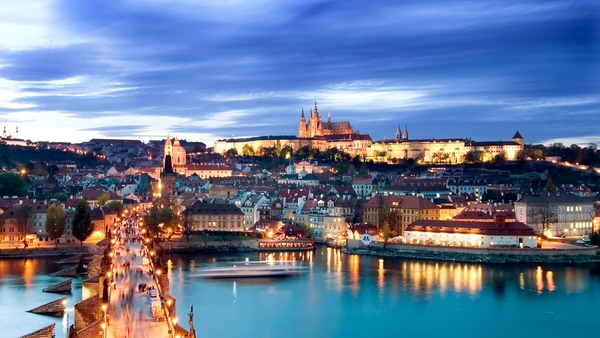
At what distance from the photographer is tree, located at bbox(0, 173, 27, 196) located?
Answer: 3123cm

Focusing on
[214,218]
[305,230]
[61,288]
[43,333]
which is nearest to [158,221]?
[214,218]

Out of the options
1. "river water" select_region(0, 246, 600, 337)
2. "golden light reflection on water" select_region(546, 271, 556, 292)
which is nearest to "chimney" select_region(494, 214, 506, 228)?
"river water" select_region(0, 246, 600, 337)

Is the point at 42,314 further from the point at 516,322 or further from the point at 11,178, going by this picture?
the point at 11,178

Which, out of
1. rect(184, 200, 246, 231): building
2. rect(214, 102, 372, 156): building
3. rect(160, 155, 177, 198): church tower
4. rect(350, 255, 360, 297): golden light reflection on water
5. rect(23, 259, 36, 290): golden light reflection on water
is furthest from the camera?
rect(214, 102, 372, 156): building

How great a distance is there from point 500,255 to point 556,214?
4.61 m

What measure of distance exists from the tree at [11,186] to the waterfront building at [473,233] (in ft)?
54.3

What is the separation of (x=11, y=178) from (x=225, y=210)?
34.2ft

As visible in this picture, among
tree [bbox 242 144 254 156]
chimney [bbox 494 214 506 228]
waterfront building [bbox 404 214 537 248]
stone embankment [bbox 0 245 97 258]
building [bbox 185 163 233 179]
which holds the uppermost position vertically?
tree [bbox 242 144 254 156]

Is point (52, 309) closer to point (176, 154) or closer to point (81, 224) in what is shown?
point (81, 224)

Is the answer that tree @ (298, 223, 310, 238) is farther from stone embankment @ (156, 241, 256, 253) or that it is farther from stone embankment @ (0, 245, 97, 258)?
stone embankment @ (0, 245, 97, 258)

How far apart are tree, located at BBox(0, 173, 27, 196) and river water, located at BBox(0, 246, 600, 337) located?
1167cm

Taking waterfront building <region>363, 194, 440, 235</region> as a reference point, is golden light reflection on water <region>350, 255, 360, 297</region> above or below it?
below

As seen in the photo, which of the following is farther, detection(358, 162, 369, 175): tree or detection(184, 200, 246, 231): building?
detection(358, 162, 369, 175): tree

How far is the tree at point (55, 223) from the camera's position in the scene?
22719 mm
